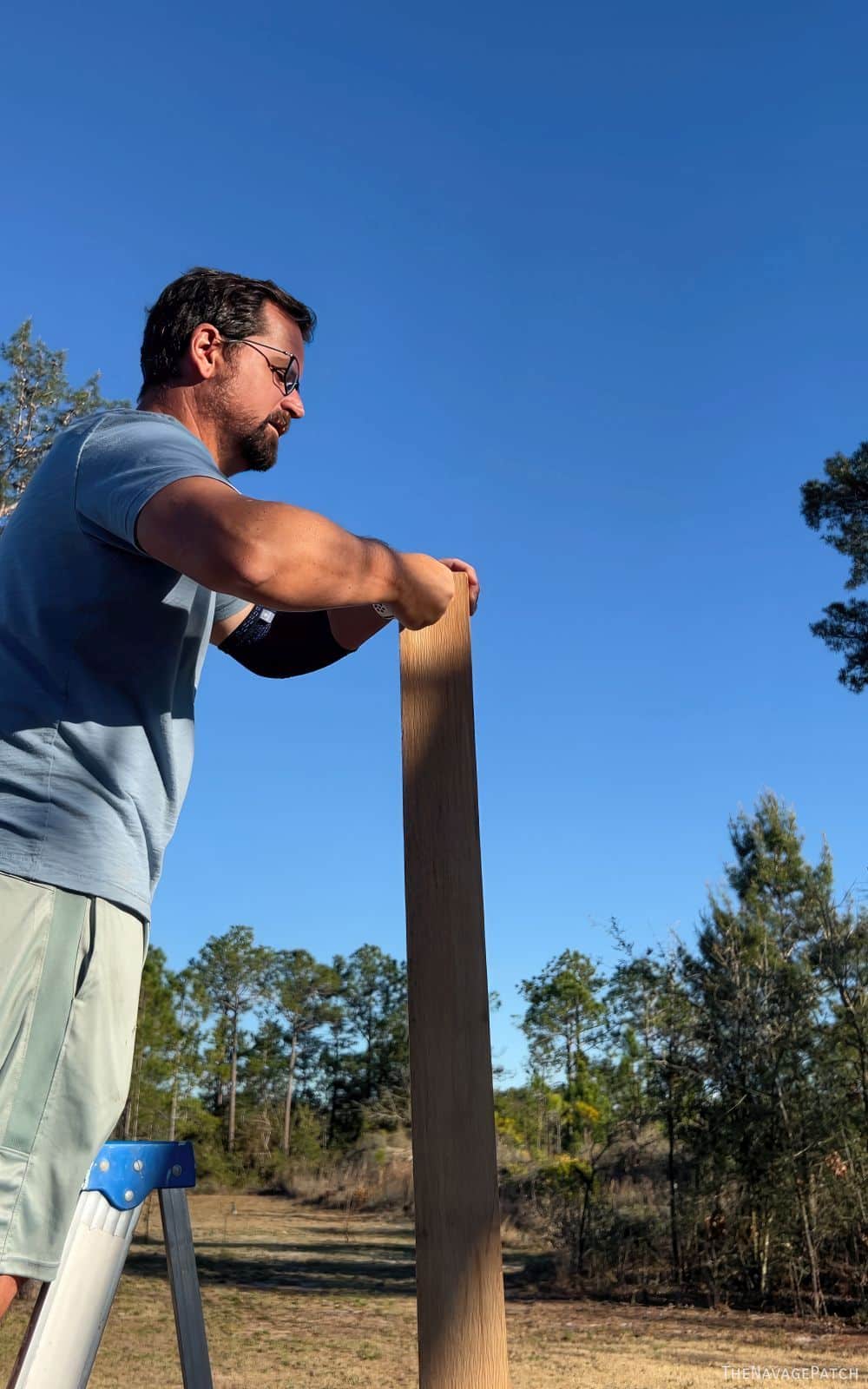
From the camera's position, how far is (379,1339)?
5871 mm

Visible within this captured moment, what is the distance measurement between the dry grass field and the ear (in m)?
4.85

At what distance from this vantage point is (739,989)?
7.31 metres

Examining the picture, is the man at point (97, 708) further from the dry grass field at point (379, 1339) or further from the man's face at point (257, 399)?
the dry grass field at point (379, 1339)

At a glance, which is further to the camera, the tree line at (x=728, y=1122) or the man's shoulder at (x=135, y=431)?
the tree line at (x=728, y=1122)

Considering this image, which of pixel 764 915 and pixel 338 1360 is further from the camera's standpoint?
pixel 764 915

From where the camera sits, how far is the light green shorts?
85cm

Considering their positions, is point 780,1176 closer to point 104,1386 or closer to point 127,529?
point 104,1386

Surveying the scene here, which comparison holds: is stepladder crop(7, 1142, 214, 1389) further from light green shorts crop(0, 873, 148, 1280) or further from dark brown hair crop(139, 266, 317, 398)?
dark brown hair crop(139, 266, 317, 398)

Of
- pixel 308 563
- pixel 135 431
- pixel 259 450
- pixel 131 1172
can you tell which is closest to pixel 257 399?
pixel 259 450

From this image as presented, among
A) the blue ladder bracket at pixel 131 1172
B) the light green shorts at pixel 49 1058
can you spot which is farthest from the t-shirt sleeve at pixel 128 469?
the blue ladder bracket at pixel 131 1172

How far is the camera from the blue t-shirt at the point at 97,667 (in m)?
0.90

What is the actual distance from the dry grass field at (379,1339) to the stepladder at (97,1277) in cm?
421

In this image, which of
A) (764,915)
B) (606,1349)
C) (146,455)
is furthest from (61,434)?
(764,915)

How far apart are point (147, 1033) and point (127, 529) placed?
53.3ft
